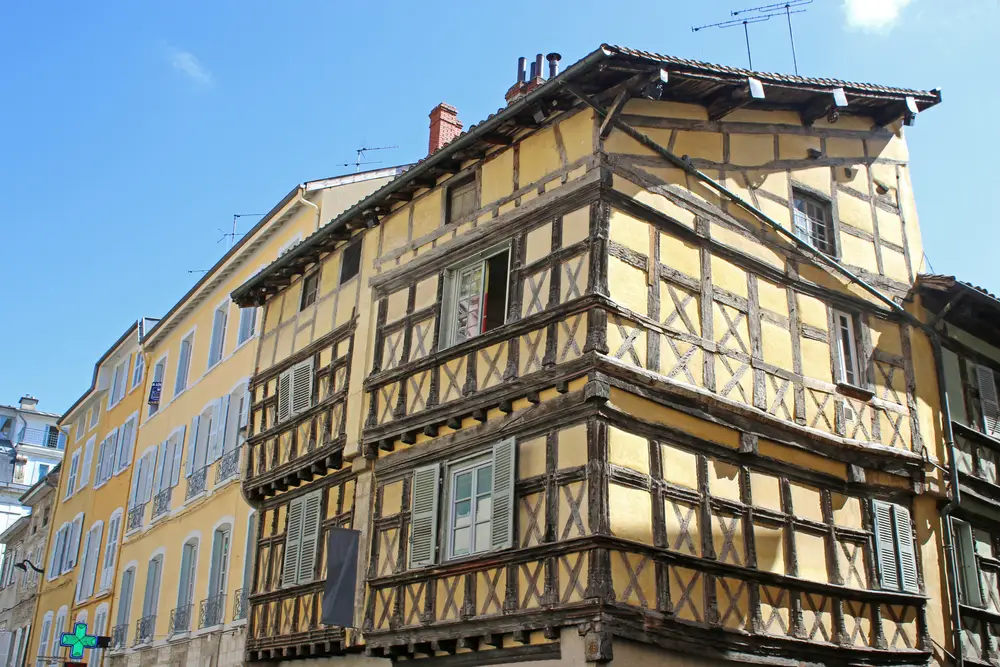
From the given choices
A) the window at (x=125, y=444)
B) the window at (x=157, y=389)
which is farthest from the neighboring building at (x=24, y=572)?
the window at (x=157, y=389)

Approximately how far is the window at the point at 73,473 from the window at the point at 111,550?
647 centimetres

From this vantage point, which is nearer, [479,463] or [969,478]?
[479,463]

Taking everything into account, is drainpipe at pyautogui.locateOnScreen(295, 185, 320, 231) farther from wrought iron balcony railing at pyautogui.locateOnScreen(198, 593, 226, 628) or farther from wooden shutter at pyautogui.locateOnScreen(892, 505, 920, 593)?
wooden shutter at pyautogui.locateOnScreen(892, 505, 920, 593)

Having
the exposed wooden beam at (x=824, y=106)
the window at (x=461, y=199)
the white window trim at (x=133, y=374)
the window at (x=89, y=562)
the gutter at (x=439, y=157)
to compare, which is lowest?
the window at (x=89, y=562)

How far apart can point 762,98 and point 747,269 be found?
229 centimetres

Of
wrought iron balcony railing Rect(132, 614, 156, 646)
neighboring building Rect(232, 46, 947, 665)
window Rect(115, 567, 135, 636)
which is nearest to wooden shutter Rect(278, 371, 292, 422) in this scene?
neighboring building Rect(232, 46, 947, 665)

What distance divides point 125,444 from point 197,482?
24.6 feet

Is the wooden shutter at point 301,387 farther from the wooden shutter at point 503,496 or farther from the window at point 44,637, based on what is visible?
the window at point 44,637

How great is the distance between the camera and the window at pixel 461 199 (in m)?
15.7

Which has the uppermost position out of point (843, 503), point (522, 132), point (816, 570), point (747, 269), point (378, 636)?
point (522, 132)

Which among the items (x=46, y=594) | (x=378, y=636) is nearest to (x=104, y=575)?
(x=46, y=594)

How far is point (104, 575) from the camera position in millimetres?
26609

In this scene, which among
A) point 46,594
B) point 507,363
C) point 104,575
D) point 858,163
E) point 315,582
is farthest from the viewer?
point 46,594

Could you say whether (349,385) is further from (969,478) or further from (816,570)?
(969,478)
